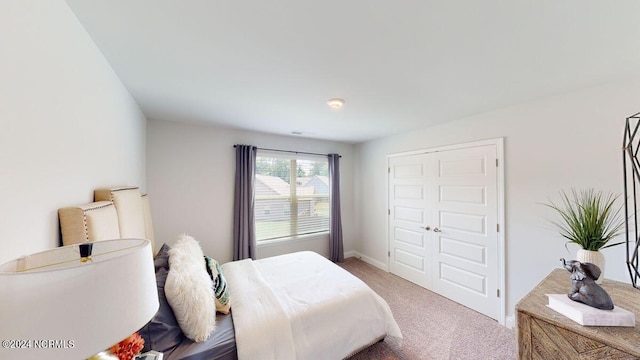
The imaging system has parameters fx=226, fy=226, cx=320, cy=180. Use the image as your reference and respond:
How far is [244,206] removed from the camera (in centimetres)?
341

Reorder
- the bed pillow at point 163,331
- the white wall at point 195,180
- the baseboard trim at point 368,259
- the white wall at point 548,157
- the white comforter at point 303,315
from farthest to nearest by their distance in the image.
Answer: the baseboard trim at point 368,259, the white wall at point 195,180, the white wall at point 548,157, the white comforter at point 303,315, the bed pillow at point 163,331

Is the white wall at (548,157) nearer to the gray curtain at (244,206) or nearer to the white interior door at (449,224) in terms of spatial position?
the white interior door at (449,224)

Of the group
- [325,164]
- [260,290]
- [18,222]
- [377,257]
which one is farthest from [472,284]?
[18,222]

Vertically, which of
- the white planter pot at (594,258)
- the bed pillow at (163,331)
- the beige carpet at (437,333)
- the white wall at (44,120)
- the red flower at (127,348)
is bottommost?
the beige carpet at (437,333)

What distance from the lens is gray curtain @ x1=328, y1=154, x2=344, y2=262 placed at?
4.25 meters

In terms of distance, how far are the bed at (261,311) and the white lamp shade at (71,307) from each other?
2.33ft

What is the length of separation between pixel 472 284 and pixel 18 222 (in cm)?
365

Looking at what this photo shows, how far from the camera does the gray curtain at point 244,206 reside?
11.1 feet

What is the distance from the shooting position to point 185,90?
1.99 metres

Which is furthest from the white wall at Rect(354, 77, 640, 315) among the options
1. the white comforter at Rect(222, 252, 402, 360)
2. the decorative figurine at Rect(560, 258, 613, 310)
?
the white comforter at Rect(222, 252, 402, 360)

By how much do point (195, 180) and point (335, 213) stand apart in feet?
7.85

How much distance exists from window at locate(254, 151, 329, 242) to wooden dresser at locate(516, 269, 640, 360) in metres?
3.19

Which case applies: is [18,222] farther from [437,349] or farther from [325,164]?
[325,164]

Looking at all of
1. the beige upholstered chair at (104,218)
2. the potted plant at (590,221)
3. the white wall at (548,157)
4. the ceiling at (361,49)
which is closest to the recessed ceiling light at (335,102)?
the ceiling at (361,49)
